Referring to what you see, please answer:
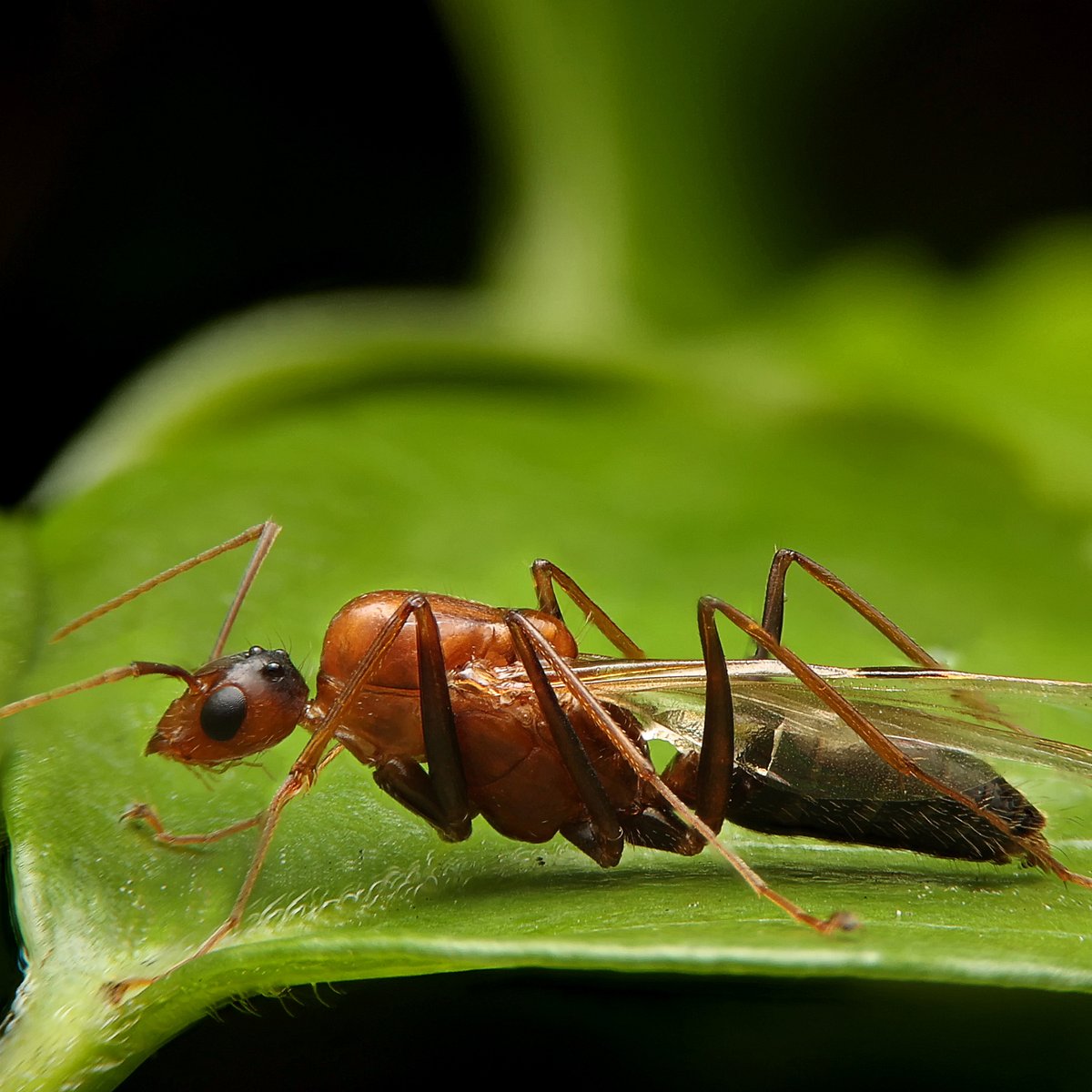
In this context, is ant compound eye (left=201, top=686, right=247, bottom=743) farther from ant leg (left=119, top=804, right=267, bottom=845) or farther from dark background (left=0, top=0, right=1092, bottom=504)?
dark background (left=0, top=0, right=1092, bottom=504)

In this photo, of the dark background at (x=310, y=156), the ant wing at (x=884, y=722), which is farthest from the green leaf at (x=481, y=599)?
the dark background at (x=310, y=156)

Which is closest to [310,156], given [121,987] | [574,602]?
[574,602]

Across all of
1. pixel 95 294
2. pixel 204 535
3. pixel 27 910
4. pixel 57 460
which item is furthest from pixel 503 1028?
pixel 95 294

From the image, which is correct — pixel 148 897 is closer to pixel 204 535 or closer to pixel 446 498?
pixel 204 535

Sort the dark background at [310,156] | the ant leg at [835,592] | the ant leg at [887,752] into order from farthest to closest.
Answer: the dark background at [310,156]
the ant leg at [835,592]
the ant leg at [887,752]

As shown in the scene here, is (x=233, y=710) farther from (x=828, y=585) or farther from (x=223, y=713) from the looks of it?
(x=828, y=585)

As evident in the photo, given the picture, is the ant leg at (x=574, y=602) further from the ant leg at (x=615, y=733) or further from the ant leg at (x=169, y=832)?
the ant leg at (x=169, y=832)

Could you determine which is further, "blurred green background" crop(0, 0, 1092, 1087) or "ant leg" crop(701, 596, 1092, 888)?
"blurred green background" crop(0, 0, 1092, 1087)

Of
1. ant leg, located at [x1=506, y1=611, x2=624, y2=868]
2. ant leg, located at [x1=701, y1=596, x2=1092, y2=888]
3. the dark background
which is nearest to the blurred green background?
the dark background
